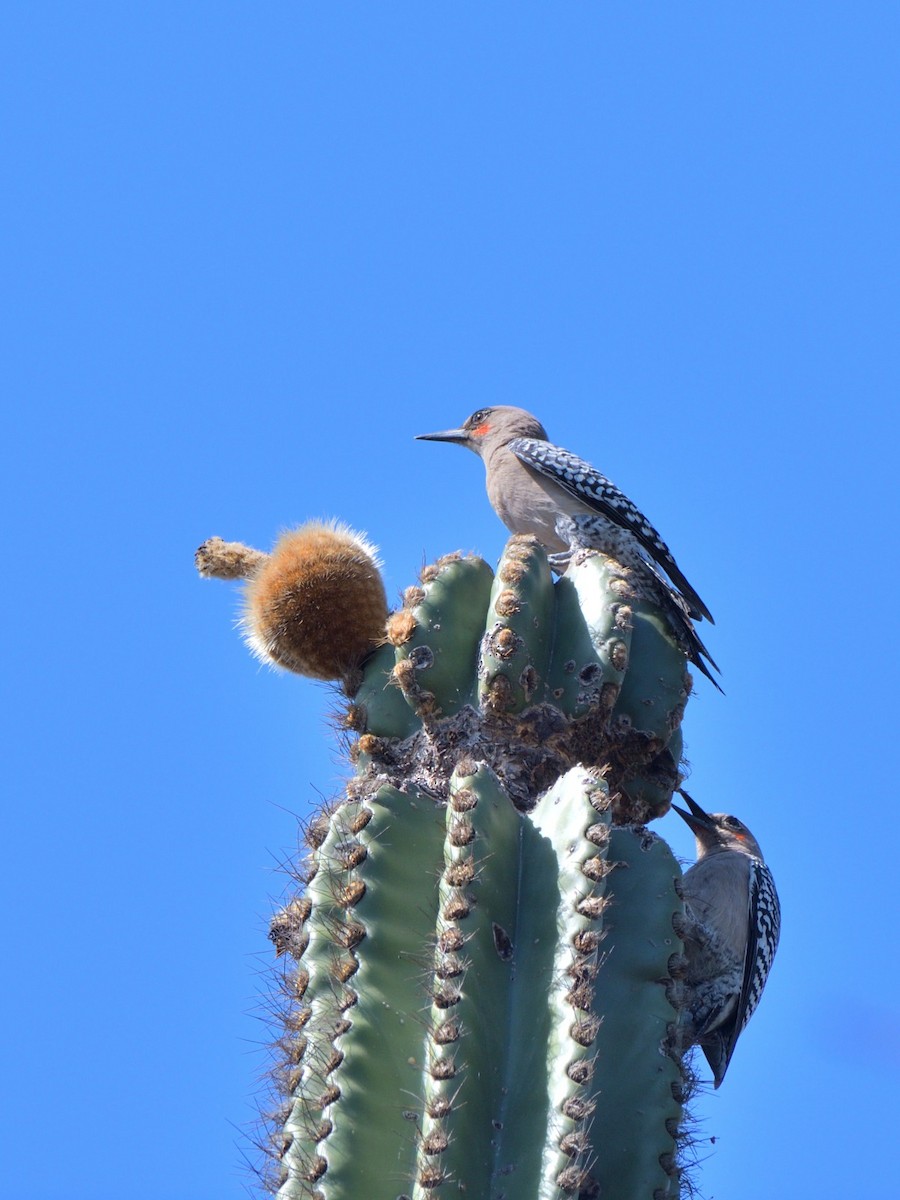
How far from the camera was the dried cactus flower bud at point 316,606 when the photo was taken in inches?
222

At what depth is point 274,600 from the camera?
5.65 m

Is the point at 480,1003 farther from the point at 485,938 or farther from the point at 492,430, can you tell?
the point at 492,430

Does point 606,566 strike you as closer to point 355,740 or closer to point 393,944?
point 355,740

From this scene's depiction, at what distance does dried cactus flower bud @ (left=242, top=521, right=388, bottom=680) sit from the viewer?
5629mm

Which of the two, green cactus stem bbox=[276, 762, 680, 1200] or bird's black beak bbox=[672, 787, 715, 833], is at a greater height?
bird's black beak bbox=[672, 787, 715, 833]

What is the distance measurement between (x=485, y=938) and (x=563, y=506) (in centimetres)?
439

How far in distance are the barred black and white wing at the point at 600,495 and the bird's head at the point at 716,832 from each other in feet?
4.37

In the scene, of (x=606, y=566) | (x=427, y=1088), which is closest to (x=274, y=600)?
(x=606, y=566)

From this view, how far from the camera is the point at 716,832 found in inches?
336

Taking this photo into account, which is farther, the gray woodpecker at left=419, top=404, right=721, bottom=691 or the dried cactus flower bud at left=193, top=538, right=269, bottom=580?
the gray woodpecker at left=419, top=404, right=721, bottom=691

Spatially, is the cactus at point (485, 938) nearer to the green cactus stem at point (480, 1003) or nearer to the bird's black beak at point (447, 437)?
the green cactus stem at point (480, 1003)

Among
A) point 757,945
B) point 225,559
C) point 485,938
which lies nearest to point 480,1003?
point 485,938

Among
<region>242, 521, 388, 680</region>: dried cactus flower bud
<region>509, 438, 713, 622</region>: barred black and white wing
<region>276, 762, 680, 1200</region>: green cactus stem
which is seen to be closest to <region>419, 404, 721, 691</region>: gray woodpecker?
<region>509, 438, 713, 622</region>: barred black and white wing

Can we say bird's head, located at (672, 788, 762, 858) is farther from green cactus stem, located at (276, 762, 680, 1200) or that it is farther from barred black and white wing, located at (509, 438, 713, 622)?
green cactus stem, located at (276, 762, 680, 1200)
